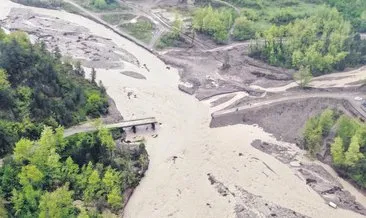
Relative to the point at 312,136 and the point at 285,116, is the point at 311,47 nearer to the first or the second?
the point at 285,116

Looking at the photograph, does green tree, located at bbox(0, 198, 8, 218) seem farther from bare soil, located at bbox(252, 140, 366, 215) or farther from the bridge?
bare soil, located at bbox(252, 140, 366, 215)

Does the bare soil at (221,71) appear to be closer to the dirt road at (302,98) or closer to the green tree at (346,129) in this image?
the dirt road at (302,98)

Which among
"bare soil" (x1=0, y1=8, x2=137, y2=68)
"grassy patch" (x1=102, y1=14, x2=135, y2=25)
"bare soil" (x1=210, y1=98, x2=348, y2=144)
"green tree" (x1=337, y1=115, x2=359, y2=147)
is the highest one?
"green tree" (x1=337, y1=115, x2=359, y2=147)

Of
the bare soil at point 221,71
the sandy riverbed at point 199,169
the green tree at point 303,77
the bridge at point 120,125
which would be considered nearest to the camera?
the sandy riverbed at point 199,169

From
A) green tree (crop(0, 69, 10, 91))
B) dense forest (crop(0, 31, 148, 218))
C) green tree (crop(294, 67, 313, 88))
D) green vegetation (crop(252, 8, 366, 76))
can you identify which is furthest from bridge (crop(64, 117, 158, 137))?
green vegetation (crop(252, 8, 366, 76))

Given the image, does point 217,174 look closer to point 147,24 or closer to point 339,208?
point 339,208

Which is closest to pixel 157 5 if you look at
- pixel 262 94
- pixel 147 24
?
pixel 147 24

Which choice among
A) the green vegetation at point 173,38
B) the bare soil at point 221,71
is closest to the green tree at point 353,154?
the bare soil at point 221,71
